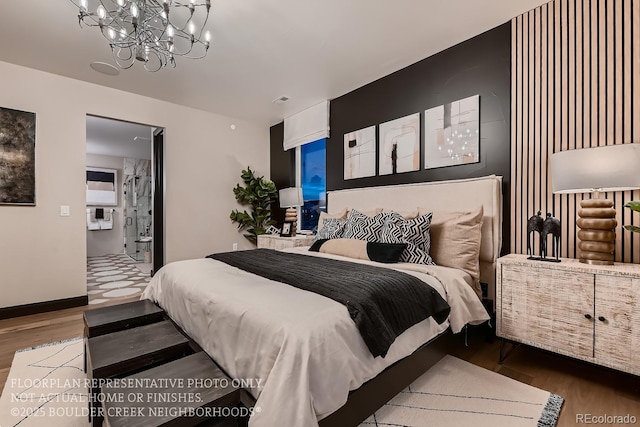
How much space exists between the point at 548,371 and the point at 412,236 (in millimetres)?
1262

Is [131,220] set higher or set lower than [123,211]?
lower

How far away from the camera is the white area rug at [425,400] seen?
5.00ft

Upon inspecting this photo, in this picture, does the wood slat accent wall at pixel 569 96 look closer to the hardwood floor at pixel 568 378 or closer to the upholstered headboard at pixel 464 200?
the upholstered headboard at pixel 464 200

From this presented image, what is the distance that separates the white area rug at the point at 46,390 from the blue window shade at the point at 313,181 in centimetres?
311

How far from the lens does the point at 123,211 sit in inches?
305

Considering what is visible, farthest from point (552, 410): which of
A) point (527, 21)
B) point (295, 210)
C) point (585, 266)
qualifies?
point (295, 210)

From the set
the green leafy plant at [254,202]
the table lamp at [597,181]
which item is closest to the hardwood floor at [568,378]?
the table lamp at [597,181]

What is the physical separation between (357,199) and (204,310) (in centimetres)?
239

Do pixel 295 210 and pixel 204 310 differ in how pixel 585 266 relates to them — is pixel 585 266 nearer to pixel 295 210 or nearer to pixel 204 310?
pixel 204 310

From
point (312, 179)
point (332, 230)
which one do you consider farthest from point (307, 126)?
point (332, 230)

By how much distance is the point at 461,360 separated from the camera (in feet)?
7.04

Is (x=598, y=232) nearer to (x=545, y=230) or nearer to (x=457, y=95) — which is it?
(x=545, y=230)

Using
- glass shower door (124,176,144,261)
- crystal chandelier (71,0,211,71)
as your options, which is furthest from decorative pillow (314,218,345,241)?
glass shower door (124,176,144,261)

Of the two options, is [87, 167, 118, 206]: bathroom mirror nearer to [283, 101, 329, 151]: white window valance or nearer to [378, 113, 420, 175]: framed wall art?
[283, 101, 329, 151]: white window valance
